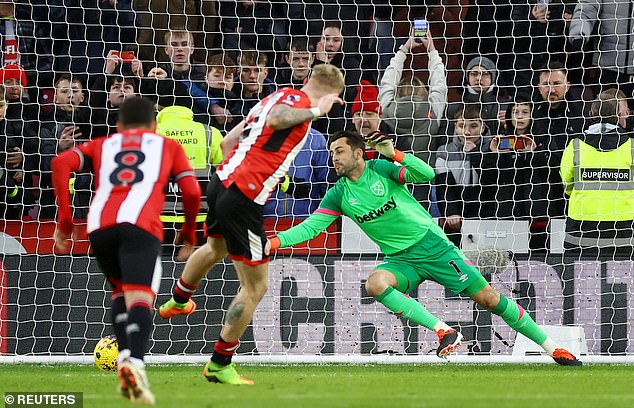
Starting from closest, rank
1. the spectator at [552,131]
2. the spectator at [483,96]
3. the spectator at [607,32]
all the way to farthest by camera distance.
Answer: the spectator at [552,131] → the spectator at [483,96] → the spectator at [607,32]

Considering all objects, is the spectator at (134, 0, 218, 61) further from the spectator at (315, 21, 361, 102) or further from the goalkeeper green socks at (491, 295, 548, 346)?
the goalkeeper green socks at (491, 295, 548, 346)

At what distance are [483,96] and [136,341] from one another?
23.4ft

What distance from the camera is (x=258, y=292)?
24.4ft

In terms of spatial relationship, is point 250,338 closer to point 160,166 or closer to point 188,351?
point 188,351

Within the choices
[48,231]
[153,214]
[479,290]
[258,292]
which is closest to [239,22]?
[48,231]

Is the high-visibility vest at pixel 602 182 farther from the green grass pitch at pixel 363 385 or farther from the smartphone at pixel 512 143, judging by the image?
the green grass pitch at pixel 363 385

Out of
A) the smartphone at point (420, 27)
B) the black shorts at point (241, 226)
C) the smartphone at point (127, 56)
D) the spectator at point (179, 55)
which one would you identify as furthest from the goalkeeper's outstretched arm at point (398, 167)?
the smartphone at point (127, 56)

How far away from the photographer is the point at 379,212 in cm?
955

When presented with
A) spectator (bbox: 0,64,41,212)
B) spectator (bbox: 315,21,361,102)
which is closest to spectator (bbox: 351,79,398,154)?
spectator (bbox: 315,21,361,102)

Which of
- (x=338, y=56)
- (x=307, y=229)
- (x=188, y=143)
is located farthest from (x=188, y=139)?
(x=338, y=56)

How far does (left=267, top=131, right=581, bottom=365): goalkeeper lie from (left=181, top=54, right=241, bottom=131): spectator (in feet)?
8.06

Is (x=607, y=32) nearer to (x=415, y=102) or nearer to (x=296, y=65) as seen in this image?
(x=415, y=102)

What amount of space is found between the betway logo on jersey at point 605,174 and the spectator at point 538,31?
1894mm

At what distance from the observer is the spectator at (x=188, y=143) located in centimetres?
1091
